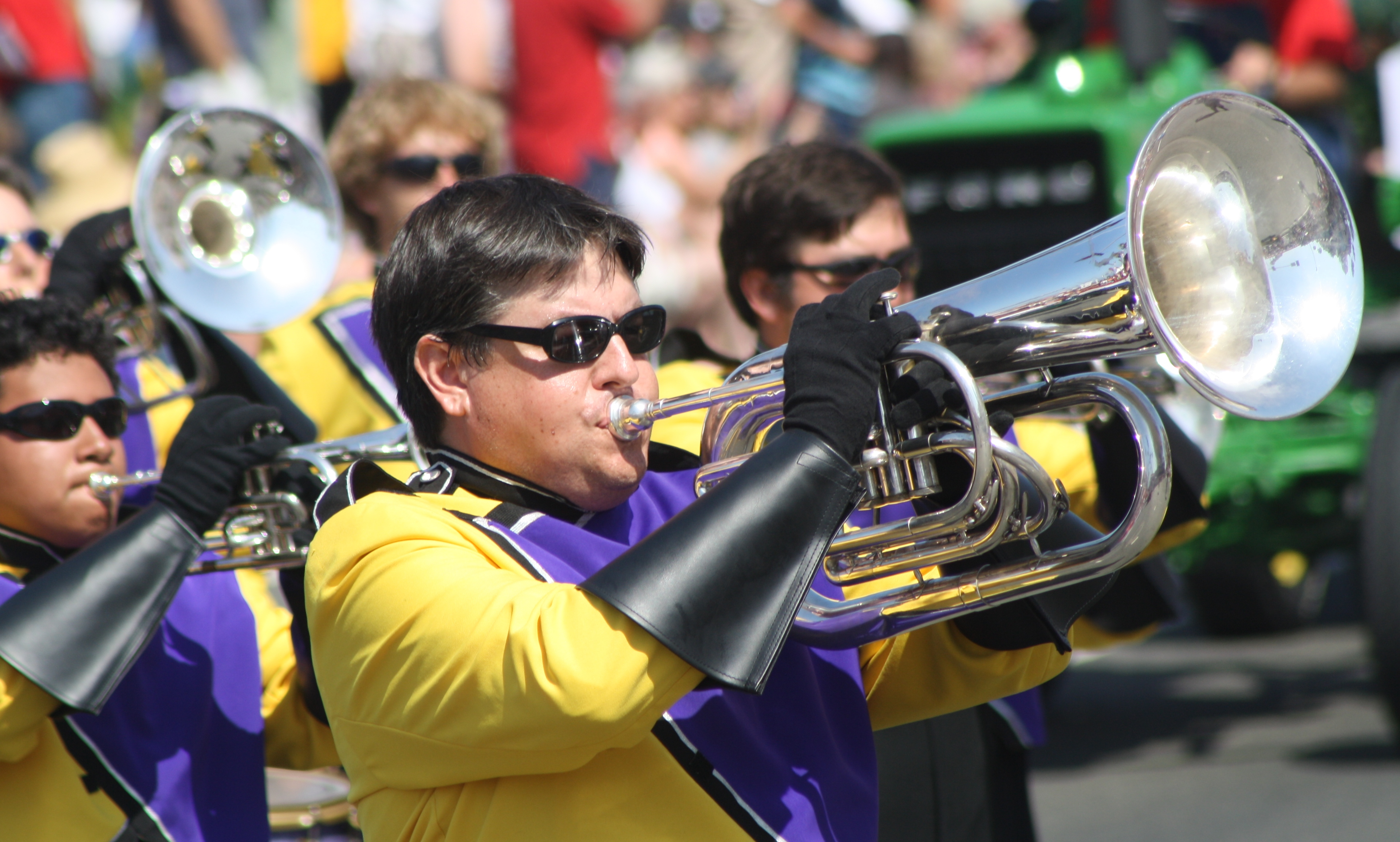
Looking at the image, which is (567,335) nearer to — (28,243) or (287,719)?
(287,719)

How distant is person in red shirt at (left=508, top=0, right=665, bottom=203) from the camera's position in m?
7.01

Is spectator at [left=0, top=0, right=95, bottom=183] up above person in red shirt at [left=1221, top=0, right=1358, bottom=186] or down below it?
above

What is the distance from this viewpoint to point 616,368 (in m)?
1.68

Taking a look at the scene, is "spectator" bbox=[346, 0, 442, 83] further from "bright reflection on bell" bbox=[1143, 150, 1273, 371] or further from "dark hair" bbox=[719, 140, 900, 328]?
"bright reflection on bell" bbox=[1143, 150, 1273, 371]

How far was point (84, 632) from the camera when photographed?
1979 mm

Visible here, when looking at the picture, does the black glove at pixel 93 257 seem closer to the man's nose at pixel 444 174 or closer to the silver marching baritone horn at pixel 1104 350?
the man's nose at pixel 444 174

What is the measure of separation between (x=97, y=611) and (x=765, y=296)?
127cm

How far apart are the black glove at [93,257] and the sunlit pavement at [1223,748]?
10.1 ft

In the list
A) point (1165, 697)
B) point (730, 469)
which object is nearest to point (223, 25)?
point (1165, 697)

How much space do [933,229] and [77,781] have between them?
4.15 metres

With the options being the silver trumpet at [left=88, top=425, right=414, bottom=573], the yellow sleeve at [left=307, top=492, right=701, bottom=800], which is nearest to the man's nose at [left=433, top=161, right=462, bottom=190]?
the silver trumpet at [left=88, top=425, right=414, bottom=573]

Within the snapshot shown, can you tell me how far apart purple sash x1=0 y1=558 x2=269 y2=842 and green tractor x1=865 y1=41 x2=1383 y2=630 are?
3291 millimetres

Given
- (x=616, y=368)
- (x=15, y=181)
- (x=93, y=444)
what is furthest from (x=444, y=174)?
(x=616, y=368)

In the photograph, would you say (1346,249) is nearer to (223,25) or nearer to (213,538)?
(213,538)
